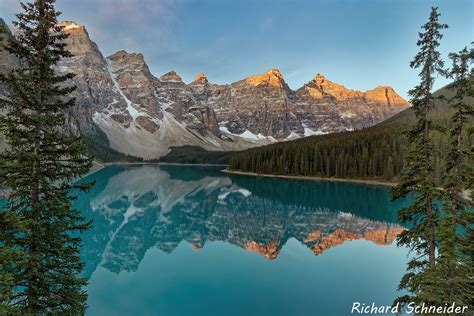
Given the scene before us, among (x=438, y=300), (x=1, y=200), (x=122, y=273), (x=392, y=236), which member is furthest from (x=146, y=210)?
(x=438, y=300)

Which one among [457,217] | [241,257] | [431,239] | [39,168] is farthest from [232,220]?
[39,168]

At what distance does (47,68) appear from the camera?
40.7 ft

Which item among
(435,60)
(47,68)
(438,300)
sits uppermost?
(435,60)

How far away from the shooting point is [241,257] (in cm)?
3209

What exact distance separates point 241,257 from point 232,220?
2007 centimetres

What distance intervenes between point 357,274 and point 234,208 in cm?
3846

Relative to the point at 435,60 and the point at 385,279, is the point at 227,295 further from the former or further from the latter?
the point at 435,60

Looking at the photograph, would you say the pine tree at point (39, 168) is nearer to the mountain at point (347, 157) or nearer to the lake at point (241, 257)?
the lake at point (241, 257)

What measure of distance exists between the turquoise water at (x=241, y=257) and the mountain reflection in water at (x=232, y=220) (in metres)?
0.20

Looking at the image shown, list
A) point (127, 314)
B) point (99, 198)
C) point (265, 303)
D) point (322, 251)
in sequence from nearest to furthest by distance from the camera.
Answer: point (127, 314), point (265, 303), point (322, 251), point (99, 198)

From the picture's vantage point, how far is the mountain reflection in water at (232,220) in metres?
37.1

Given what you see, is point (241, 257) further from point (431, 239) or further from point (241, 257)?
point (431, 239)

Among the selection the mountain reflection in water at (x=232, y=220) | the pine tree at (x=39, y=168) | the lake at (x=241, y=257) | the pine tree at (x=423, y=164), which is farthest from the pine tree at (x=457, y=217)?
the mountain reflection in water at (x=232, y=220)

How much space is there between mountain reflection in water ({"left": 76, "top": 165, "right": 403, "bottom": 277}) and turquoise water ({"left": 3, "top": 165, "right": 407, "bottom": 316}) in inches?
7.8
